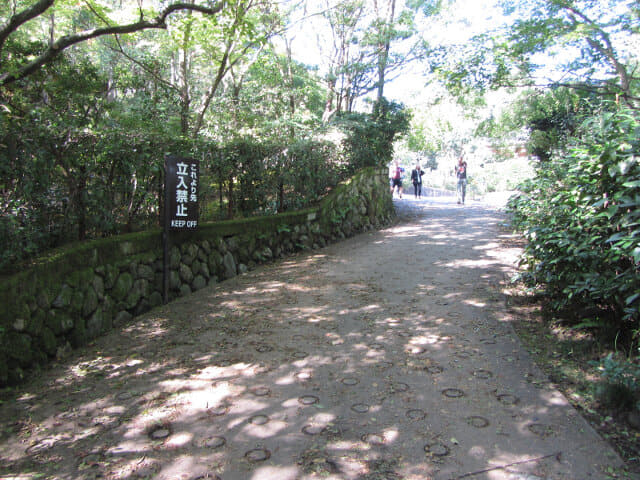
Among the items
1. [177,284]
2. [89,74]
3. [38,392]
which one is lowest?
[38,392]

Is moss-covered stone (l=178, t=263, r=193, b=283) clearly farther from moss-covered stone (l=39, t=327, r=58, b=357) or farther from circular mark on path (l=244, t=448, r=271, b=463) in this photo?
circular mark on path (l=244, t=448, r=271, b=463)

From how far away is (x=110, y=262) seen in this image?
16.9 feet

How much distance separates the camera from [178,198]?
5941mm

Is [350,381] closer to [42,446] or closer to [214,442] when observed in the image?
[214,442]

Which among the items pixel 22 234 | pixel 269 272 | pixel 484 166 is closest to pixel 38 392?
pixel 22 234

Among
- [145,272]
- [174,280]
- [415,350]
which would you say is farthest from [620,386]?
[174,280]

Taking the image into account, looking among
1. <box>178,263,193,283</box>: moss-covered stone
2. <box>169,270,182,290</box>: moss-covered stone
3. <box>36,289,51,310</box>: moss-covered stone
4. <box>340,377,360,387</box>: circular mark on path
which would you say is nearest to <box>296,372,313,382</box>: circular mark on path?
<box>340,377,360,387</box>: circular mark on path

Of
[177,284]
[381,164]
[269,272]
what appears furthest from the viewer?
[381,164]

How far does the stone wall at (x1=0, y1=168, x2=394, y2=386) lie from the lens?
3.88 meters

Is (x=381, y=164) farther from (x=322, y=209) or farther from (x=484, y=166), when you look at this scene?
(x=484, y=166)

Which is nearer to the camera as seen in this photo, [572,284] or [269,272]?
[572,284]

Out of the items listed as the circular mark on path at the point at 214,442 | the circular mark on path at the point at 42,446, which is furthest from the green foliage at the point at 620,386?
the circular mark on path at the point at 42,446

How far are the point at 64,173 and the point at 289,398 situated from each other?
138 inches

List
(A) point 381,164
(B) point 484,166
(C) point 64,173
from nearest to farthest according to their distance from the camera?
(C) point 64,173, (A) point 381,164, (B) point 484,166
